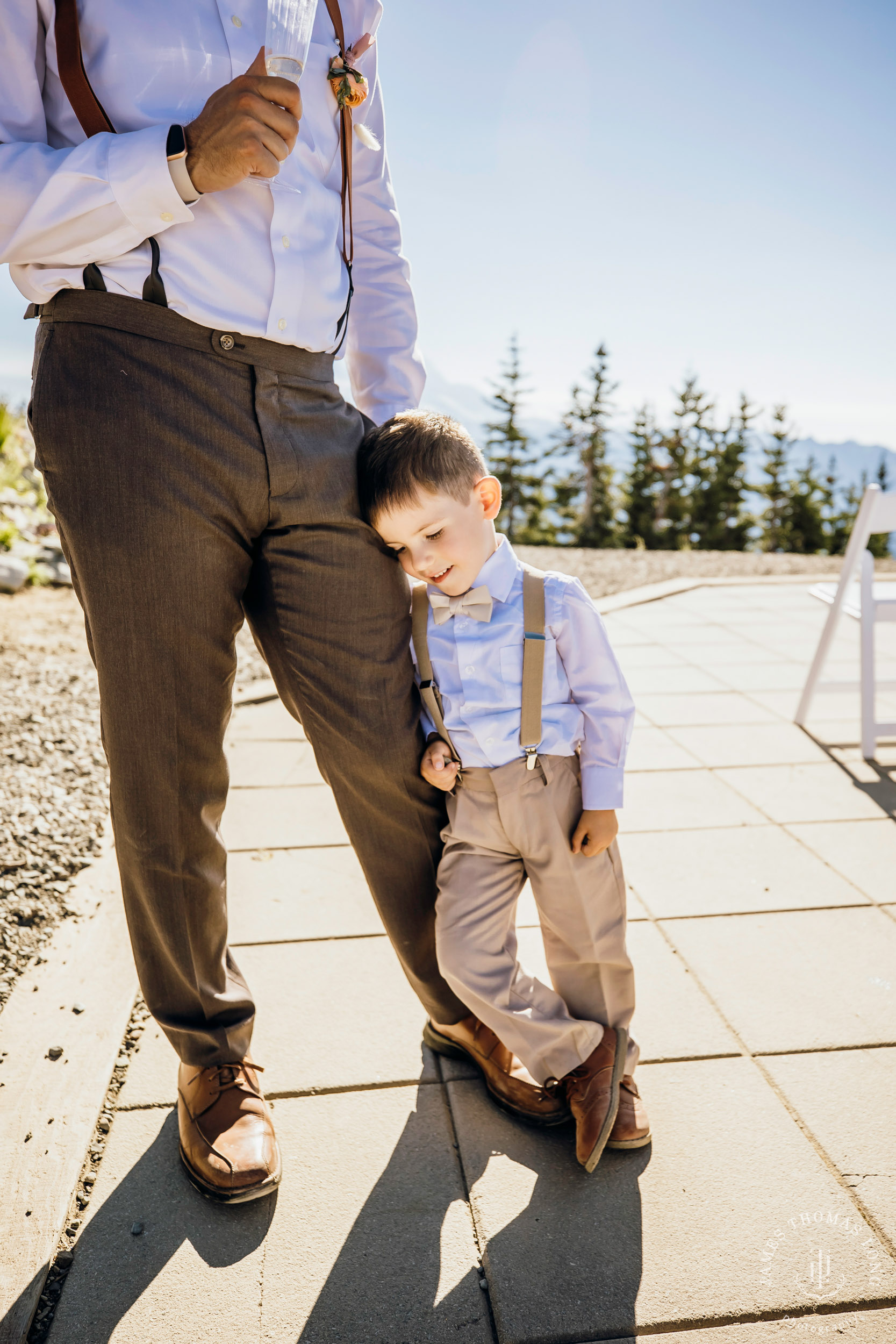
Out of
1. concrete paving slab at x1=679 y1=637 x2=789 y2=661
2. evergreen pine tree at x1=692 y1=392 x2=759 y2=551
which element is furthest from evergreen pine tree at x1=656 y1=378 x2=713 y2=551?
concrete paving slab at x1=679 y1=637 x2=789 y2=661

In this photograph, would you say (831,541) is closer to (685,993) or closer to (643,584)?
(643,584)

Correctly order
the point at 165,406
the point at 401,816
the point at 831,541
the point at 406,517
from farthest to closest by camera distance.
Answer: the point at 831,541 < the point at 401,816 < the point at 406,517 < the point at 165,406

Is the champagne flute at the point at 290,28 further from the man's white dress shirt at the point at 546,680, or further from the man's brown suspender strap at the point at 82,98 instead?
the man's white dress shirt at the point at 546,680

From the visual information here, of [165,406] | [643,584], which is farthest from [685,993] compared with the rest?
[643,584]

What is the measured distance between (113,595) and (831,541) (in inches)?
1452

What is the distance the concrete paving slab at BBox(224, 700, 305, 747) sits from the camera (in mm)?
3451

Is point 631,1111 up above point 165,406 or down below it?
below

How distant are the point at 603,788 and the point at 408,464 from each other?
646 mm

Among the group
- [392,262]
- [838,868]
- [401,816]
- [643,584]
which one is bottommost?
[643,584]

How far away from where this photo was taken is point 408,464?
1.37 metres

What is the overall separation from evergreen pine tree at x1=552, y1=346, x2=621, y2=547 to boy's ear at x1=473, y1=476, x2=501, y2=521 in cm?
3469

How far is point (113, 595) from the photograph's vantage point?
1.23 m

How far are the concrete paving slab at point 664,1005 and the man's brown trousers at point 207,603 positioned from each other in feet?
1.62

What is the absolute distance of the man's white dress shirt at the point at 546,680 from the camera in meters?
1.49
